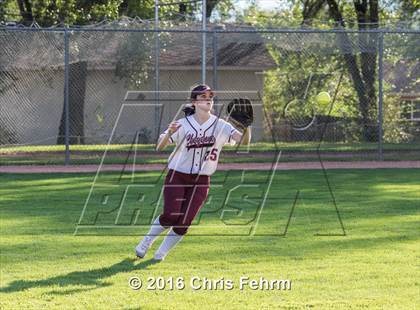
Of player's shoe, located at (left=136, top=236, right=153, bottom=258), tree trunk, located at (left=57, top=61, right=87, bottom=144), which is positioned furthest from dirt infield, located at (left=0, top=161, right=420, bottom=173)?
player's shoe, located at (left=136, top=236, right=153, bottom=258)

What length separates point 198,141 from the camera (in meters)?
8.75

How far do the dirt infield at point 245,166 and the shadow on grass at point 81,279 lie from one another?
10.1m

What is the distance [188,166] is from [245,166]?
1073cm

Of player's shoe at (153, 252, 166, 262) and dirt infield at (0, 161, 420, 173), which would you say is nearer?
player's shoe at (153, 252, 166, 262)

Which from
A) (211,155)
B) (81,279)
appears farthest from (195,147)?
(81,279)

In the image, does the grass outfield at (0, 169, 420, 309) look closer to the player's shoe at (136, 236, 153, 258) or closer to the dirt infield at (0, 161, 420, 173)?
the player's shoe at (136, 236, 153, 258)

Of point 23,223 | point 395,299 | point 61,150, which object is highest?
point 395,299

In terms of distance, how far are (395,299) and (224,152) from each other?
14265 mm

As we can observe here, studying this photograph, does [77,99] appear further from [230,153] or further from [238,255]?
[238,255]

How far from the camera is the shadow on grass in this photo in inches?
294

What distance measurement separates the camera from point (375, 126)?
23.1 m

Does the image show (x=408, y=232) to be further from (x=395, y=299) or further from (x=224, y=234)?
(x=395, y=299)

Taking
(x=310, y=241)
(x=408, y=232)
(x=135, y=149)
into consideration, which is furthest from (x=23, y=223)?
(x=135, y=149)

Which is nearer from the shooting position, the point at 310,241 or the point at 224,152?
the point at 310,241
